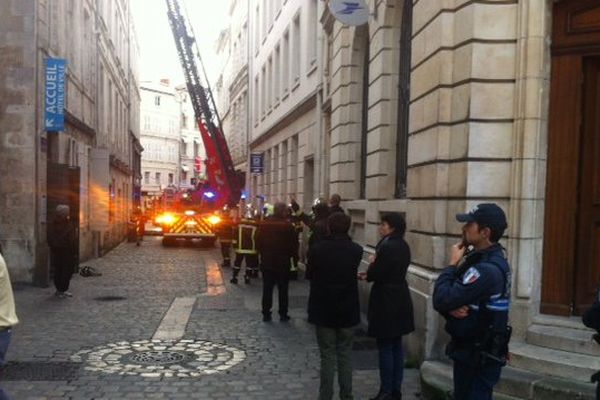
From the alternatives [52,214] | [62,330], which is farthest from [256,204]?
[62,330]

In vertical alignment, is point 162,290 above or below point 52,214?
below

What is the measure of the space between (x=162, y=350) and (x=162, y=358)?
372 millimetres

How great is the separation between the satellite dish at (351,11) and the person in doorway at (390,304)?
4.54 meters

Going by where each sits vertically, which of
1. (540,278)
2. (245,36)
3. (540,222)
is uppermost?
(245,36)

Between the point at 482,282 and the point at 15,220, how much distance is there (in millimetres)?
10736

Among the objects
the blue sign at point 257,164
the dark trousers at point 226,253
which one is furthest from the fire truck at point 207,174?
the dark trousers at point 226,253

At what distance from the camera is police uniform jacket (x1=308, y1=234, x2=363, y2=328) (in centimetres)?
541

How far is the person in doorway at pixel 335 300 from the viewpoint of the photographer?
543cm

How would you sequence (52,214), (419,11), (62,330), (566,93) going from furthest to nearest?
(52,214) → (62,330) → (419,11) → (566,93)

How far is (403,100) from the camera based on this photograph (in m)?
8.81

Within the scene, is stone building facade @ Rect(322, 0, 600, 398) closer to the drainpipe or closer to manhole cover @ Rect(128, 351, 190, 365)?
manhole cover @ Rect(128, 351, 190, 365)

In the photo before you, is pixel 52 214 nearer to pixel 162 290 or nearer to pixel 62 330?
pixel 162 290

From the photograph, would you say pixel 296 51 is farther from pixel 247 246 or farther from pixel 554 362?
pixel 554 362

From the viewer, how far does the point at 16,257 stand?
39.7 ft
